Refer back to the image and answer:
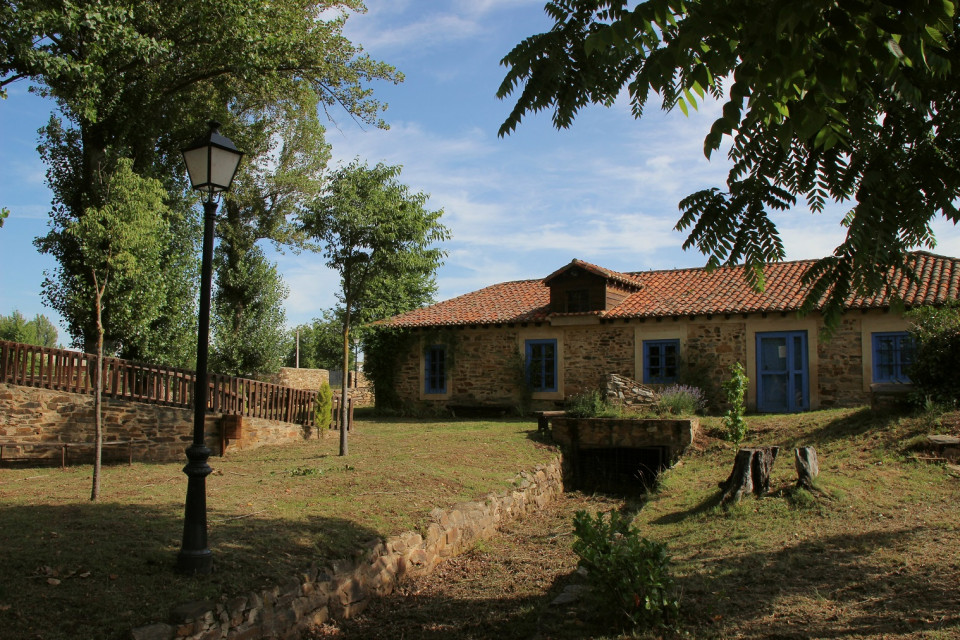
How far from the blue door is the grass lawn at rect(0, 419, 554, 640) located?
6539 millimetres

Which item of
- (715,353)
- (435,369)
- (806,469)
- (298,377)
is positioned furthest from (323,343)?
(806,469)

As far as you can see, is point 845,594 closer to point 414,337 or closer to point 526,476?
point 526,476

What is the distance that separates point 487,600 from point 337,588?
143 centimetres

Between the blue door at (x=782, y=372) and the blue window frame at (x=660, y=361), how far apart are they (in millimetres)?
1964

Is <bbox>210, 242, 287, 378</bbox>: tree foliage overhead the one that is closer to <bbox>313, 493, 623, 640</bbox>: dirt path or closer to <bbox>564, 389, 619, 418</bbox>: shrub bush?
<bbox>564, 389, 619, 418</bbox>: shrub bush

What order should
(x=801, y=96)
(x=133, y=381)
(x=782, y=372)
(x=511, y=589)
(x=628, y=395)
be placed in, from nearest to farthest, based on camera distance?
1. (x=801, y=96)
2. (x=511, y=589)
3. (x=133, y=381)
4. (x=628, y=395)
5. (x=782, y=372)

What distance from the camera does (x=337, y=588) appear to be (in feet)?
18.9

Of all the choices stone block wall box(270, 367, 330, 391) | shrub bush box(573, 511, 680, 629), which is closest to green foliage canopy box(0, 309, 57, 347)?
stone block wall box(270, 367, 330, 391)

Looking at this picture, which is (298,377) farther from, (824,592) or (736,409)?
(824,592)

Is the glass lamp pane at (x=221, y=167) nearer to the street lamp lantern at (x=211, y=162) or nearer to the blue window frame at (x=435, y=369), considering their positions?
the street lamp lantern at (x=211, y=162)

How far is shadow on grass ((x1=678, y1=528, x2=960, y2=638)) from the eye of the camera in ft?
14.3

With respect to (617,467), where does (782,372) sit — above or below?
above

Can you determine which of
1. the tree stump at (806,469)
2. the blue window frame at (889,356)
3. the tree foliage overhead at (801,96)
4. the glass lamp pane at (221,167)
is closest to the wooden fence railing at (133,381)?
the glass lamp pane at (221,167)

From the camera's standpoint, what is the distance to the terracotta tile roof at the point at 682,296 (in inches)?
557
